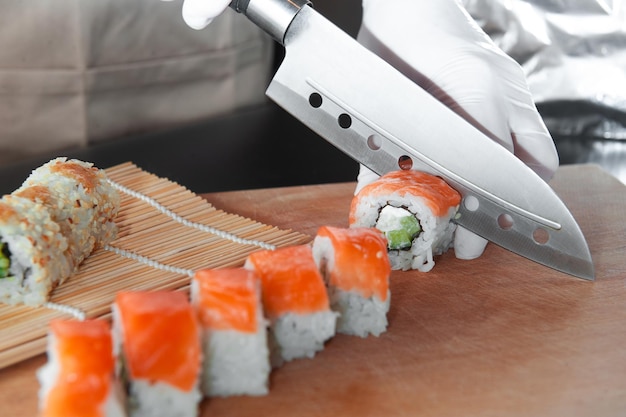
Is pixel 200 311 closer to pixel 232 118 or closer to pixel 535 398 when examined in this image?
pixel 535 398

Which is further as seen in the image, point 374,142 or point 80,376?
point 374,142

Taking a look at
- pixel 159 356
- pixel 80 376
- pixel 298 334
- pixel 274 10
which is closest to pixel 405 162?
pixel 274 10

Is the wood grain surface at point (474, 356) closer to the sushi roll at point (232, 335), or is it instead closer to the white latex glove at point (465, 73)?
A: the sushi roll at point (232, 335)

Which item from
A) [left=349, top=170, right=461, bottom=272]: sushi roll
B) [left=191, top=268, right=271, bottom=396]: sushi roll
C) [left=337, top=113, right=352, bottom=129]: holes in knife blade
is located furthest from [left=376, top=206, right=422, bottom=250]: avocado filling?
[left=191, top=268, right=271, bottom=396]: sushi roll

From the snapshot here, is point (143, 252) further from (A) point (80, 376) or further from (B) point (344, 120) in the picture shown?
(A) point (80, 376)

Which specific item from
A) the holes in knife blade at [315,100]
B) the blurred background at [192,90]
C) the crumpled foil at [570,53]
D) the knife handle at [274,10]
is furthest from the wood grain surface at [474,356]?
the crumpled foil at [570,53]
